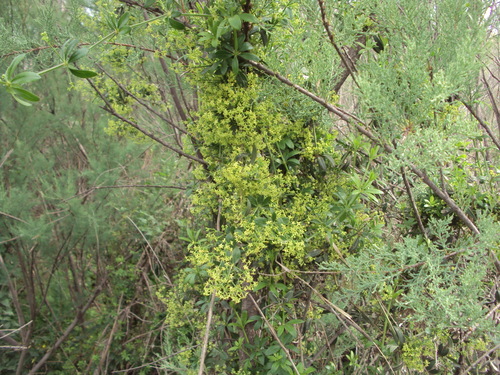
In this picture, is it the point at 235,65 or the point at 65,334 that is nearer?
the point at 235,65

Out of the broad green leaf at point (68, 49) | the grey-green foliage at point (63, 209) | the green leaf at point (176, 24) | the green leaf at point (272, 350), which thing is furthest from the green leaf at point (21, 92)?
the grey-green foliage at point (63, 209)

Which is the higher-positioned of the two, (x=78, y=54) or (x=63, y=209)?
(x=78, y=54)

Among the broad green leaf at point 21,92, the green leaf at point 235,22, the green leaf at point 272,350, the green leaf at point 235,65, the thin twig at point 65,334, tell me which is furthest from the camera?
the thin twig at point 65,334

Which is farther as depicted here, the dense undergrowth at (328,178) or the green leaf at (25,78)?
the dense undergrowth at (328,178)

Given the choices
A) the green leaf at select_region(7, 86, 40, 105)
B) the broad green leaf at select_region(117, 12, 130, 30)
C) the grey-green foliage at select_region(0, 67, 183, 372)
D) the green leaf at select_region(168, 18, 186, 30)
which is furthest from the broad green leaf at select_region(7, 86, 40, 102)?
the grey-green foliage at select_region(0, 67, 183, 372)

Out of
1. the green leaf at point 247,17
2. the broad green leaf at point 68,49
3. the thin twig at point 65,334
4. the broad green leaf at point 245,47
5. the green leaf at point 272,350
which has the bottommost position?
the thin twig at point 65,334

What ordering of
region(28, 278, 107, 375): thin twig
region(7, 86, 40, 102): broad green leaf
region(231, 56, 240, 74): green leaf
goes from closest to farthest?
1. region(7, 86, 40, 102): broad green leaf
2. region(231, 56, 240, 74): green leaf
3. region(28, 278, 107, 375): thin twig

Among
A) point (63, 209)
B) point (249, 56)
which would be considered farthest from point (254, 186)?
point (63, 209)

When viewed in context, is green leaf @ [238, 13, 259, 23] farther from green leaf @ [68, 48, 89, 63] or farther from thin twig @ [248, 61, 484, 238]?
green leaf @ [68, 48, 89, 63]

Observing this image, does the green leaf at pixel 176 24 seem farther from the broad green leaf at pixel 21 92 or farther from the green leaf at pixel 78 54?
the broad green leaf at pixel 21 92

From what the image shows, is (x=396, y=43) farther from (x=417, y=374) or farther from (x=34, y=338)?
(x=34, y=338)

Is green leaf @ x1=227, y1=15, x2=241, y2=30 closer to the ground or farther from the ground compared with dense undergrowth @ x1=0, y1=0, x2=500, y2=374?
farther from the ground

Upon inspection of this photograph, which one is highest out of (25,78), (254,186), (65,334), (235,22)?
(235,22)

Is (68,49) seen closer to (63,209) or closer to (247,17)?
(247,17)
